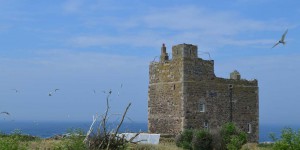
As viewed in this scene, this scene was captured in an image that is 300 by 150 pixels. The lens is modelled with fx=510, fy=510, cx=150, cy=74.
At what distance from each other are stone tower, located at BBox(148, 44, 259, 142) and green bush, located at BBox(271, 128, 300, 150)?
16.3 metres

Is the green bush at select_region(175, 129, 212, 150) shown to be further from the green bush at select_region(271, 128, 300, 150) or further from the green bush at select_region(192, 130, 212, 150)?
the green bush at select_region(271, 128, 300, 150)

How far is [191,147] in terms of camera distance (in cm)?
3009

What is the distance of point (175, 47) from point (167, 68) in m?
1.65

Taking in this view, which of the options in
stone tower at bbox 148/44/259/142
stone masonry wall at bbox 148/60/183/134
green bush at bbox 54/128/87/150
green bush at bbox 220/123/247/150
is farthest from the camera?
stone masonry wall at bbox 148/60/183/134

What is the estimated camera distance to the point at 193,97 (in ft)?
115

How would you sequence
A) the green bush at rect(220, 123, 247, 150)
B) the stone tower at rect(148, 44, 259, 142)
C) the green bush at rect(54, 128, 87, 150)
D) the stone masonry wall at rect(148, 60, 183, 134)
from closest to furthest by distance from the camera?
1. the green bush at rect(54, 128, 87, 150)
2. the green bush at rect(220, 123, 247, 150)
3. the stone tower at rect(148, 44, 259, 142)
4. the stone masonry wall at rect(148, 60, 183, 134)

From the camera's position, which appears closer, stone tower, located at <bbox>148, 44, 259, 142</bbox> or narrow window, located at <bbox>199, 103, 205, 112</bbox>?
stone tower, located at <bbox>148, 44, 259, 142</bbox>

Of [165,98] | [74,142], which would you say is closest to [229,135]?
[165,98]

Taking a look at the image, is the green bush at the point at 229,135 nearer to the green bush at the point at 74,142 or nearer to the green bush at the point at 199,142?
the green bush at the point at 199,142

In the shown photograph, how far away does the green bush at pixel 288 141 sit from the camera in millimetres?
17922

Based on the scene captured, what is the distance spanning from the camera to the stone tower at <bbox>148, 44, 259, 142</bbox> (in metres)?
34.8

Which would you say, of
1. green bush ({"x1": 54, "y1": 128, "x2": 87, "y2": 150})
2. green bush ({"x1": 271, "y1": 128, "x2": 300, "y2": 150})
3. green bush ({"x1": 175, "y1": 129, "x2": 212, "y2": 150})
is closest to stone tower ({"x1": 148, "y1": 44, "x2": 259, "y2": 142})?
green bush ({"x1": 175, "y1": 129, "x2": 212, "y2": 150})

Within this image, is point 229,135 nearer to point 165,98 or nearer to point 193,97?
point 193,97

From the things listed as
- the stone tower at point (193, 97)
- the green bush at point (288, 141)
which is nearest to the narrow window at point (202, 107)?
the stone tower at point (193, 97)
